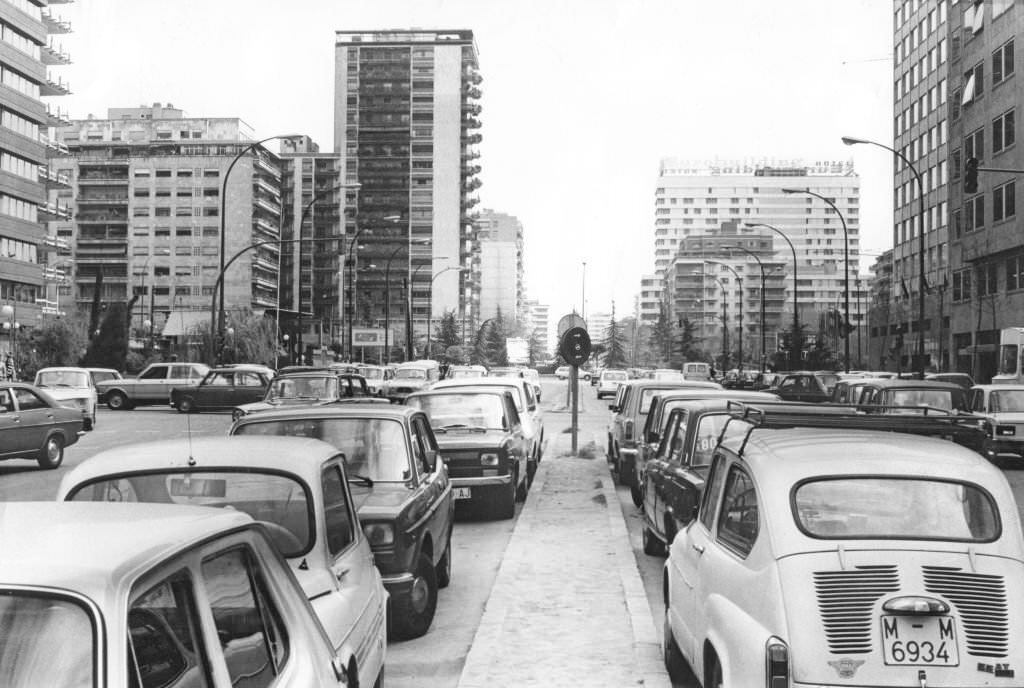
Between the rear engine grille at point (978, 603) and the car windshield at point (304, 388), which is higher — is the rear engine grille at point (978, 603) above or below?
below

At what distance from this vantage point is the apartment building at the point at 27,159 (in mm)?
59188

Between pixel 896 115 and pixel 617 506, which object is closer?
pixel 617 506

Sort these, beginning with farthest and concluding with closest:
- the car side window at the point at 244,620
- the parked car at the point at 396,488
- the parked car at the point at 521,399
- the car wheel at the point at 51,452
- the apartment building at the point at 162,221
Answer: the apartment building at the point at 162,221, the car wheel at the point at 51,452, the parked car at the point at 521,399, the parked car at the point at 396,488, the car side window at the point at 244,620

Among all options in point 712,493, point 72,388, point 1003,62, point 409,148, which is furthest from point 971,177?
point 409,148

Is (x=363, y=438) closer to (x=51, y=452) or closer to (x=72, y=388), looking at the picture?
(x=51, y=452)

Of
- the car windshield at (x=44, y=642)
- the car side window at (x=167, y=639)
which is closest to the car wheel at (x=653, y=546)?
the car side window at (x=167, y=639)

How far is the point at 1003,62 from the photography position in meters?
52.7

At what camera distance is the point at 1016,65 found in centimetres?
5072

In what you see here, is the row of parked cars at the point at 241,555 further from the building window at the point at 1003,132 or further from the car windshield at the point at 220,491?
the building window at the point at 1003,132

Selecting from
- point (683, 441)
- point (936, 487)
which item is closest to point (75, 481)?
point (936, 487)

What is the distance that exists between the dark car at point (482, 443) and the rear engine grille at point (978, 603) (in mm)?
8167

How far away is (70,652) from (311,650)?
45.1 inches

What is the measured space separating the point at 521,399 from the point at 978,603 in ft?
45.5

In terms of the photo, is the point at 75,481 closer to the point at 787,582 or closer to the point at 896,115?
the point at 787,582
